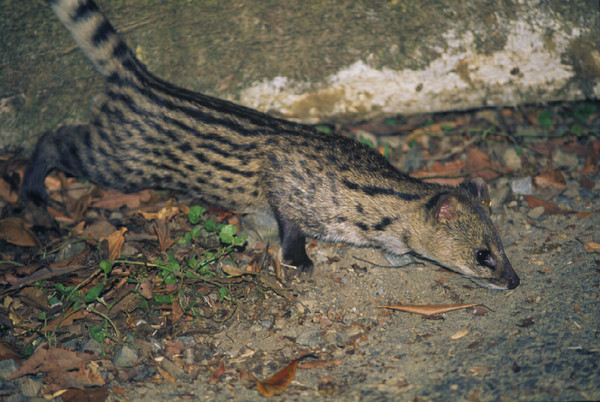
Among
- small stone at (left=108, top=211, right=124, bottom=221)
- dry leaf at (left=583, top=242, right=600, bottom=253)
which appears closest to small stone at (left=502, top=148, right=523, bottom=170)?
dry leaf at (left=583, top=242, right=600, bottom=253)

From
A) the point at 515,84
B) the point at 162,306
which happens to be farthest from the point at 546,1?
the point at 162,306

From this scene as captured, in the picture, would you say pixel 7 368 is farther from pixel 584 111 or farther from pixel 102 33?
pixel 584 111

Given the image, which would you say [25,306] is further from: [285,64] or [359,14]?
[359,14]

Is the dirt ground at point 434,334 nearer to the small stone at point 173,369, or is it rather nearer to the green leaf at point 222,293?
the small stone at point 173,369

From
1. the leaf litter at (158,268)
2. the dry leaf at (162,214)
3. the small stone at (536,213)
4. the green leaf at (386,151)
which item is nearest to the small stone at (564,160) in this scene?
the leaf litter at (158,268)

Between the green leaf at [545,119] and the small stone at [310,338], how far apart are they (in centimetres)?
395

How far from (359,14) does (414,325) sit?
3354mm

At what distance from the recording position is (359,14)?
5746 millimetres

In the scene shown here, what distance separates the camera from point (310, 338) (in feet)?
13.6

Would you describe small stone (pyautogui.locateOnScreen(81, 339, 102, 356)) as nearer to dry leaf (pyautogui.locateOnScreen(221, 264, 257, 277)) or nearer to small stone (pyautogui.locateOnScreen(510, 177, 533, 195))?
dry leaf (pyautogui.locateOnScreen(221, 264, 257, 277))

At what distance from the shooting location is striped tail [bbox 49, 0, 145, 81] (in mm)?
5211

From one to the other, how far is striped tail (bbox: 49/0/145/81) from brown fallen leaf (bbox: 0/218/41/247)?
168 centimetres

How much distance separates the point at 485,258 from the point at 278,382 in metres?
2.10

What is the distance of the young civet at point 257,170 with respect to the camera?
477 cm
